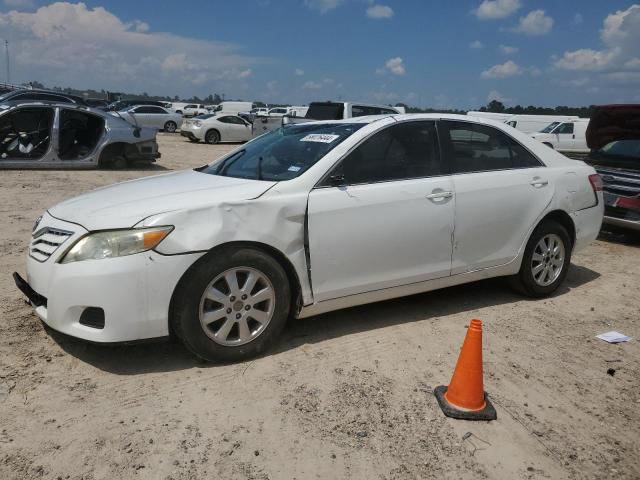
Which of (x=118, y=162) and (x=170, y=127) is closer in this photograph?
(x=118, y=162)

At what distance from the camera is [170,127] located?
100ft

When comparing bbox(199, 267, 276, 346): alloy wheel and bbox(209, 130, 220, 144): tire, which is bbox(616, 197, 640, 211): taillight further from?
bbox(209, 130, 220, 144): tire

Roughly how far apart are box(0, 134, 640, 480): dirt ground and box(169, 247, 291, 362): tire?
0.52 feet

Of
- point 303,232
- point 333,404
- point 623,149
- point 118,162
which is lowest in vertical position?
point 333,404

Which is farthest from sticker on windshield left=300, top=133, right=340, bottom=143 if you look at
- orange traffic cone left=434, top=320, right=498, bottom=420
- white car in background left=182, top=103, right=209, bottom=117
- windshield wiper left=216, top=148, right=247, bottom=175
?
white car in background left=182, top=103, right=209, bottom=117

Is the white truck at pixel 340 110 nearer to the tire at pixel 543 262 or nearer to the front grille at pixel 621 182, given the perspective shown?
the front grille at pixel 621 182

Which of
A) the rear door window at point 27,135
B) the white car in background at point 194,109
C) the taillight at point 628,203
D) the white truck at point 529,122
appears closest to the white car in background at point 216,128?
the rear door window at point 27,135

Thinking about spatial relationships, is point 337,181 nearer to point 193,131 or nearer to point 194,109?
point 193,131

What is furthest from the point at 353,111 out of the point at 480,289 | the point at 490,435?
the point at 490,435

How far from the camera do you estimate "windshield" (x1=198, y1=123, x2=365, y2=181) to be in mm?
4027

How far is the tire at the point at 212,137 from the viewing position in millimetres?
24656

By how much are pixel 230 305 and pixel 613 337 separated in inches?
119

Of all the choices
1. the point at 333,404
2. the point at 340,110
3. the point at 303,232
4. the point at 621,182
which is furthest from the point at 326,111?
the point at 333,404

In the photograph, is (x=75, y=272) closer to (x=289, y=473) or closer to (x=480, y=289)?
(x=289, y=473)
